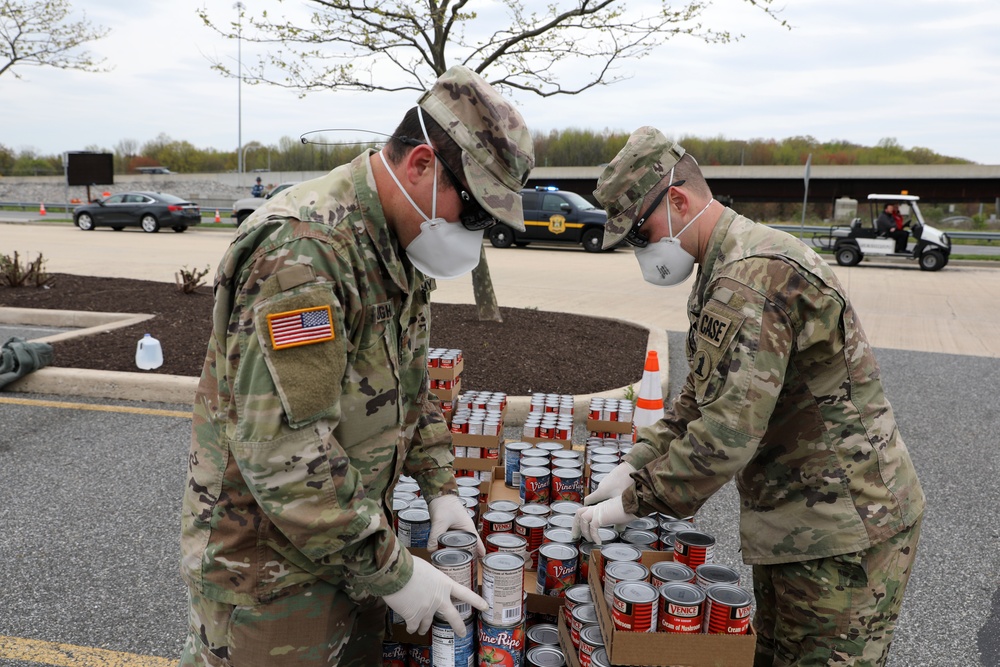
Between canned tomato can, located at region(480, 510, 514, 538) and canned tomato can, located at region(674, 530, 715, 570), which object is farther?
canned tomato can, located at region(480, 510, 514, 538)

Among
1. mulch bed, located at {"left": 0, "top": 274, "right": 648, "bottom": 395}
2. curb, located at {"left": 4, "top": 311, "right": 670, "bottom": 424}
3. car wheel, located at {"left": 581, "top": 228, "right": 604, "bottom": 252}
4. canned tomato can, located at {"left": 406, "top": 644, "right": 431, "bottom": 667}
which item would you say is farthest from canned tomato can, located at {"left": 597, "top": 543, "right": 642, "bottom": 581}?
car wheel, located at {"left": 581, "top": 228, "right": 604, "bottom": 252}

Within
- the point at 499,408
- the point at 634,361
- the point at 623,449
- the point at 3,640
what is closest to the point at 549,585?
the point at 623,449

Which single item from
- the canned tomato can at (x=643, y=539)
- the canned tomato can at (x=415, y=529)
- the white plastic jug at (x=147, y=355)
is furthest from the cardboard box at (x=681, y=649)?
the white plastic jug at (x=147, y=355)

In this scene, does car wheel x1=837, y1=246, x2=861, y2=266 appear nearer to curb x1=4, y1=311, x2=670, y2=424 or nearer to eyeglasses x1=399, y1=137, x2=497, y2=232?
curb x1=4, y1=311, x2=670, y2=424

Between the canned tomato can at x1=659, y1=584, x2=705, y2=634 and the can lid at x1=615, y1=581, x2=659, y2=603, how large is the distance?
0.03 metres

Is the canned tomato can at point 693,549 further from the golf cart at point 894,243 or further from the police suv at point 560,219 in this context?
the police suv at point 560,219

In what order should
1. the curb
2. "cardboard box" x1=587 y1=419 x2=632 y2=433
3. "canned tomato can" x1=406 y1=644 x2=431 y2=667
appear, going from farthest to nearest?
the curb → "cardboard box" x1=587 y1=419 x2=632 y2=433 → "canned tomato can" x1=406 y1=644 x2=431 y2=667

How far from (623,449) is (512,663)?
1.42 m

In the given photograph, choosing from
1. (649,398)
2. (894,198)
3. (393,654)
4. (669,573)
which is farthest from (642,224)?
(894,198)

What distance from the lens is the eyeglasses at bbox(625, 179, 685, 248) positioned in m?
2.46

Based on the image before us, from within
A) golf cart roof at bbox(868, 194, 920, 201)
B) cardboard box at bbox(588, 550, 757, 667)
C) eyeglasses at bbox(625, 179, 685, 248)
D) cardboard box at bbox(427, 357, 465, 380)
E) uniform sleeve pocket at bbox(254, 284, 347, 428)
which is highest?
golf cart roof at bbox(868, 194, 920, 201)

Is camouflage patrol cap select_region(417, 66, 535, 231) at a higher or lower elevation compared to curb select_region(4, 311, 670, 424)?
higher

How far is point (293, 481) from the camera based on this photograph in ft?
5.23

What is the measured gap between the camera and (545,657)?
7.32ft
